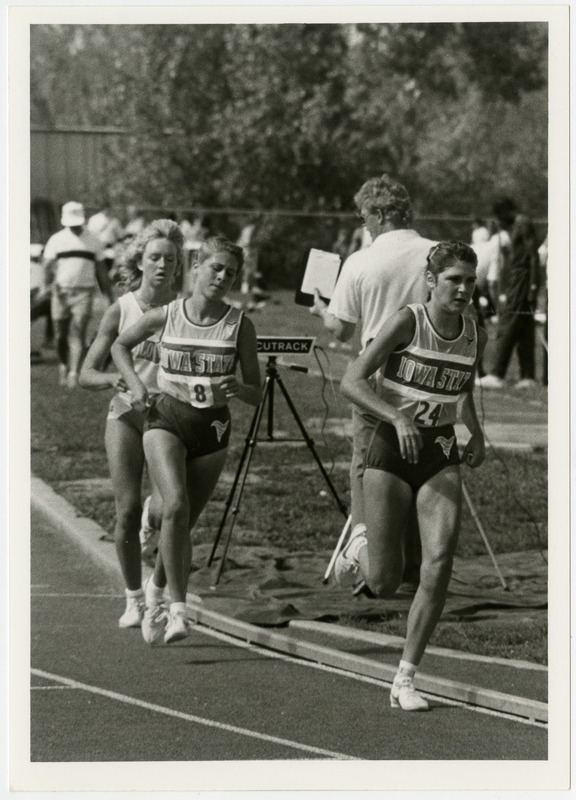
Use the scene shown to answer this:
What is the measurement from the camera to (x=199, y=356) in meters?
8.05

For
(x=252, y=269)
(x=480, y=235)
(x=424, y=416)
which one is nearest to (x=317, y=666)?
(x=424, y=416)

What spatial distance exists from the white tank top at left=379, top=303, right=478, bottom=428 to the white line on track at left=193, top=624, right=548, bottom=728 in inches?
53.8

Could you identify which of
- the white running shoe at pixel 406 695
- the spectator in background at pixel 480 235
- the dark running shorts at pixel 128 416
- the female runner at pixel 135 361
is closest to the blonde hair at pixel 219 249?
the female runner at pixel 135 361

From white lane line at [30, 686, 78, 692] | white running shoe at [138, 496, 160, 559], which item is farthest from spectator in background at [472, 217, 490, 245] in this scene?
white lane line at [30, 686, 78, 692]

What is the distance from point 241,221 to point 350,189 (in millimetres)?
5760

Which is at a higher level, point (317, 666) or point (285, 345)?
point (285, 345)

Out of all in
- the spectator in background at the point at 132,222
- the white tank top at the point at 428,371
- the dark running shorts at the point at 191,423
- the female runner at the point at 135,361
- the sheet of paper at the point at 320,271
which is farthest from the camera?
the spectator in background at the point at 132,222

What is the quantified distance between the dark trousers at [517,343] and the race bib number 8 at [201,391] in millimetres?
10356

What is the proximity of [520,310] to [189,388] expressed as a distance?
10.7 meters

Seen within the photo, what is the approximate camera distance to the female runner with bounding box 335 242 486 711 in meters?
7.38

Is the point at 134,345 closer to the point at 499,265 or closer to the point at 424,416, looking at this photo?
the point at 424,416

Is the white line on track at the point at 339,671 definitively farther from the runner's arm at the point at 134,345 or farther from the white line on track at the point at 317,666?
the runner's arm at the point at 134,345

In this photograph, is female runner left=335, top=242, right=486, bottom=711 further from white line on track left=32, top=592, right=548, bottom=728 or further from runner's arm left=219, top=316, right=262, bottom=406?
runner's arm left=219, top=316, right=262, bottom=406

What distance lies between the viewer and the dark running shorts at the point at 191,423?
26.6 feet
